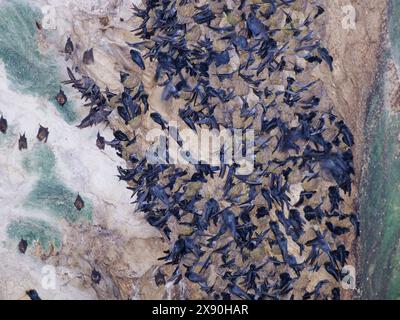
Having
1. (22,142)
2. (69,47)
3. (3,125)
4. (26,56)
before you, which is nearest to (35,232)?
(22,142)

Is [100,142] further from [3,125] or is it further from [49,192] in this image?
[3,125]

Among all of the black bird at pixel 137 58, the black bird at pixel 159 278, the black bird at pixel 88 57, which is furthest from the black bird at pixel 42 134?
the black bird at pixel 159 278

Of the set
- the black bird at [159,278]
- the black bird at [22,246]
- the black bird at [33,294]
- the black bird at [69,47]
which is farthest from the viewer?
the black bird at [159,278]

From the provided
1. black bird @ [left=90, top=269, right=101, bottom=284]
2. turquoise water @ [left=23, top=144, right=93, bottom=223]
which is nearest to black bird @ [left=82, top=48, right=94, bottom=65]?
turquoise water @ [left=23, top=144, right=93, bottom=223]

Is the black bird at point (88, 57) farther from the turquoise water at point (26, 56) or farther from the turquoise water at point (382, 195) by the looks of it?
the turquoise water at point (382, 195)

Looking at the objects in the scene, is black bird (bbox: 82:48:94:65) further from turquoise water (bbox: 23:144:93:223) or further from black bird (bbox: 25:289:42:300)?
black bird (bbox: 25:289:42:300)
